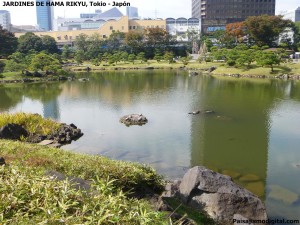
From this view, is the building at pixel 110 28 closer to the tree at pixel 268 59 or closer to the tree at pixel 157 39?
the tree at pixel 157 39

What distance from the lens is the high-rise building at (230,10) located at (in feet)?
301

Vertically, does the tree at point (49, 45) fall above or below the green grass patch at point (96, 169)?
above

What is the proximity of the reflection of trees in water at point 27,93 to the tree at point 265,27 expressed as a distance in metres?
37.9

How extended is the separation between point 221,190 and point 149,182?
188 cm

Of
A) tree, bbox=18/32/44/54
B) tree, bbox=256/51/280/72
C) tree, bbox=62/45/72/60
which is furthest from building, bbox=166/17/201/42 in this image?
tree, bbox=256/51/280/72

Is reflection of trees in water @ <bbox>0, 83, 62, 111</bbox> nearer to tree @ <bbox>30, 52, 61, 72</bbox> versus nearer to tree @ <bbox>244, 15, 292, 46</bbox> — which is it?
tree @ <bbox>30, 52, 61, 72</bbox>

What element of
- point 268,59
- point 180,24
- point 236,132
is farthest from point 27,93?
point 180,24

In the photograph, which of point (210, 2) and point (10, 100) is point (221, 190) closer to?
point (10, 100)

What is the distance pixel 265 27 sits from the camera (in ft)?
195

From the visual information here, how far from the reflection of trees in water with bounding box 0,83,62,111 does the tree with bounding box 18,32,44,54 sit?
90.4ft

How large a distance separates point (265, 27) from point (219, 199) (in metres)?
56.9

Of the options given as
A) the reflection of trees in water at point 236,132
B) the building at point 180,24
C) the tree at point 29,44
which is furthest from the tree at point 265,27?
the tree at point 29,44

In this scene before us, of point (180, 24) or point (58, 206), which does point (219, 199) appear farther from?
point (180, 24)

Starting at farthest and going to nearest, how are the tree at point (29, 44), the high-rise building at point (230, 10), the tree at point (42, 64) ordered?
the high-rise building at point (230, 10)
the tree at point (29, 44)
the tree at point (42, 64)
